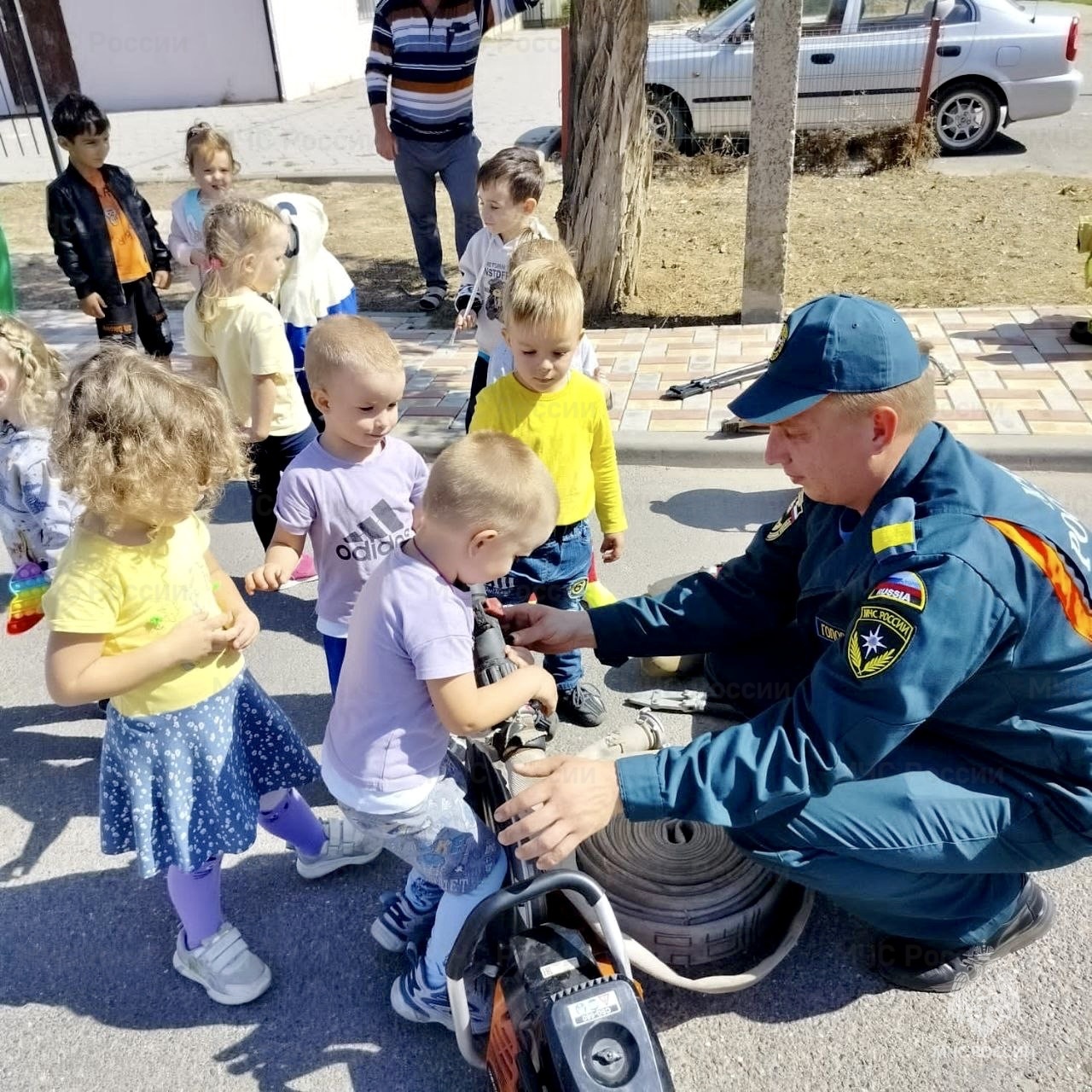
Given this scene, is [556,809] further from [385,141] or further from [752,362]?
[385,141]

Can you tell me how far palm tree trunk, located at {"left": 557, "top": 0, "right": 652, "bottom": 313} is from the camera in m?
6.16

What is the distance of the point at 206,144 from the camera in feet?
15.5

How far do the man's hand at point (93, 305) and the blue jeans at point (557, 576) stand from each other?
3.33 meters

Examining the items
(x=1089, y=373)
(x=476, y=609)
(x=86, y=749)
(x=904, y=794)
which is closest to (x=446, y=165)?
(x=1089, y=373)

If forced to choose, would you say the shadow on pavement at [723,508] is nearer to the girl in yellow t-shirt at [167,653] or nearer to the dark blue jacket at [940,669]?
the dark blue jacket at [940,669]

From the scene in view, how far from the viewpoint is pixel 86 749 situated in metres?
3.29

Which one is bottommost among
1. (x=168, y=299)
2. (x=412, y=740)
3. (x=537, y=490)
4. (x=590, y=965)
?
(x=168, y=299)

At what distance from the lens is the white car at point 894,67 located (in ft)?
34.4

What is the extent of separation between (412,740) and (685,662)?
5.52 ft

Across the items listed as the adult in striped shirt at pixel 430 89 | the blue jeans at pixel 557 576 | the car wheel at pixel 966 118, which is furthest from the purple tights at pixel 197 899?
the car wheel at pixel 966 118

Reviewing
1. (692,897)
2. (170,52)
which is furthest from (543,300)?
(170,52)

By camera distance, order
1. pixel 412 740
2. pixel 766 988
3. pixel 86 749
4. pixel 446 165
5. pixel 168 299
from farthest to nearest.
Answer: pixel 168 299 → pixel 446 165 → pixel 86 749 → pixel 766 988 → pixel 412 740

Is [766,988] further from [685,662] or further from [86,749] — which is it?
[86,749]

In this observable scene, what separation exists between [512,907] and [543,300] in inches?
67.0
